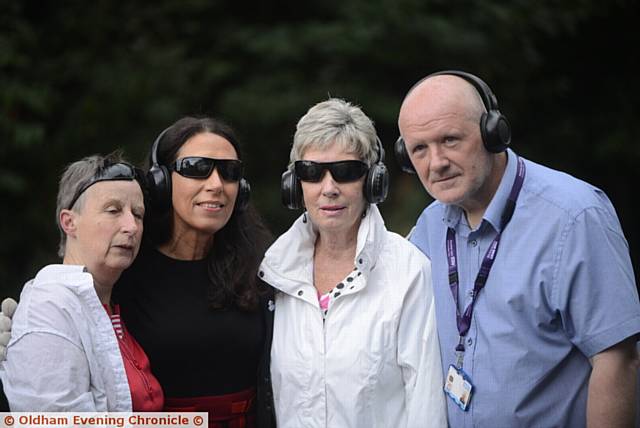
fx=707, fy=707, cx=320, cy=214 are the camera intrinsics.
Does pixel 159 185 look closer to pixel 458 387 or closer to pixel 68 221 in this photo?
pixel 68 221

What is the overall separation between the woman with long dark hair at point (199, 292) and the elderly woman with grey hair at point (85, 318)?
0.56 feet

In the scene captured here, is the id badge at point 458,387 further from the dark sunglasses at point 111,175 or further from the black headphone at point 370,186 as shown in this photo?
the dark sunglasses at point 111,175

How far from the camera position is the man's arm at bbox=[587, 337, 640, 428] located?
9.12 feet

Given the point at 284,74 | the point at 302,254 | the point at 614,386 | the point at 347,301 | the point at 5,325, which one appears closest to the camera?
the point at 614,386

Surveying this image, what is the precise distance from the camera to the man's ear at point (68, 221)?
295 cm

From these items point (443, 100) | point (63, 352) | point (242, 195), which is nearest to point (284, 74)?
point (242, 195)

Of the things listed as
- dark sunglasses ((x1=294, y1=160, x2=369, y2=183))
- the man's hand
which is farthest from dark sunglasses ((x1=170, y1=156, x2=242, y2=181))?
the man's hand

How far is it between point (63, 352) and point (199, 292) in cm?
86

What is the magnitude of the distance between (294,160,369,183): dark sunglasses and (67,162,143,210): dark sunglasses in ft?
2.54

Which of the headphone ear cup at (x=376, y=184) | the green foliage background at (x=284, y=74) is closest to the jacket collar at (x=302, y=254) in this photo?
the headphone ear cup at (x=376, y=184)

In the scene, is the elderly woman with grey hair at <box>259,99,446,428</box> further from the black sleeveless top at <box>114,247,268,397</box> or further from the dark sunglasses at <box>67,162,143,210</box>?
the dark sunglasses at <box>67,162,143,210</box>

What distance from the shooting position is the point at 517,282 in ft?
9.56

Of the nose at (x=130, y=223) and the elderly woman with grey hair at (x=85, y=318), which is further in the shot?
the nose at (x=130, y=223)

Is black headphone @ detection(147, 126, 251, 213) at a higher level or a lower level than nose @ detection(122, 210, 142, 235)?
higher
